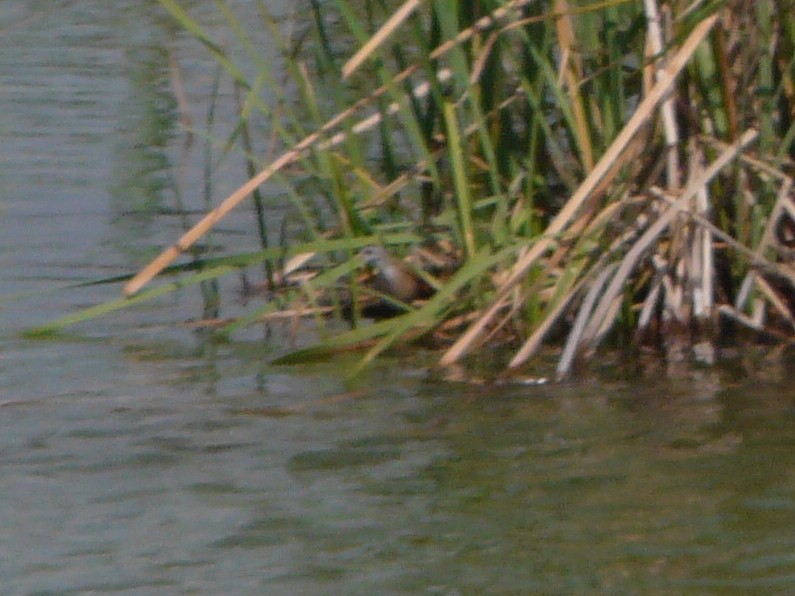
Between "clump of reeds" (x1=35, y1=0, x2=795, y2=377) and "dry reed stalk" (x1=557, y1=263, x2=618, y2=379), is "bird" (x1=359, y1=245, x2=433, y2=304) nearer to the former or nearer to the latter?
"clump of reeds" (x1=35, y1=0, x2=795, y2=377)

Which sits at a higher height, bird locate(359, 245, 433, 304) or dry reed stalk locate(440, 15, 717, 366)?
dry reed stalk locate(440, 15, 717, 366)

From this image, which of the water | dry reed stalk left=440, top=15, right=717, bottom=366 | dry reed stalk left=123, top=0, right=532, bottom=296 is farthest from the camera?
dry reed stalk left=123, top=0, right=532, bottom=296

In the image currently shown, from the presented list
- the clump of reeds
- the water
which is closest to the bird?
the clump of reeds

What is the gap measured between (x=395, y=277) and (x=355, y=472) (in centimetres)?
130

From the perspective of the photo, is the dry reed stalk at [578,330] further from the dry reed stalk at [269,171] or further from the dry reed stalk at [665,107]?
the dry reed stalk at [269,171]

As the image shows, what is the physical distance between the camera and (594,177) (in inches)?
188

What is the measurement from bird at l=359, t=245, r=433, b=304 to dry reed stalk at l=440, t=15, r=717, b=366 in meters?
0.46

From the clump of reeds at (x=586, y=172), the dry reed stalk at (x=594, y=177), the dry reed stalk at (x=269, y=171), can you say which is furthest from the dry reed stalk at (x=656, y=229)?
the dry reed stalk at (x=269, y=171)

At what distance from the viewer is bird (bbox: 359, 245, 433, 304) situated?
5246 millimetres

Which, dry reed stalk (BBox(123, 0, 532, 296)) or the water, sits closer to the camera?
the water

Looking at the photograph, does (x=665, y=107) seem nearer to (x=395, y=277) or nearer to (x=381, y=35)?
(x=381, y=35)

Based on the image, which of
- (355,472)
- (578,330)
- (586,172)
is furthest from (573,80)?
(355,472)

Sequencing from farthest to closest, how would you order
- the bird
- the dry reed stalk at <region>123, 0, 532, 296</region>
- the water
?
1. the bird
2. the dry reed stalk at <region>123, 0, 532, 296</region>
3. the water

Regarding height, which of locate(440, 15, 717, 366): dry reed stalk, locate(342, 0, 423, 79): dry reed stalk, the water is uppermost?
locate(342, 0, 423, 79): dry reed stalk
